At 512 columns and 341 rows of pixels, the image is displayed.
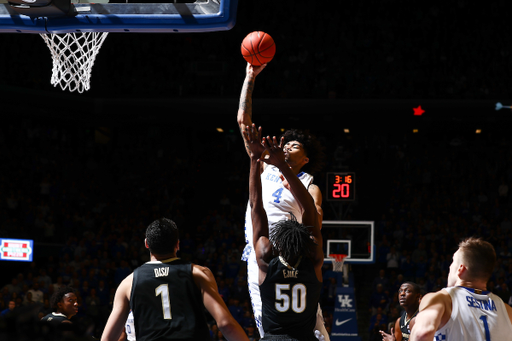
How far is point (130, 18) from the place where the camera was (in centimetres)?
466

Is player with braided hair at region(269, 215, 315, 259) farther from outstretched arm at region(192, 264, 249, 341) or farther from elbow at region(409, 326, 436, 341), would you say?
elbow at region(409, 326, 436, 341)

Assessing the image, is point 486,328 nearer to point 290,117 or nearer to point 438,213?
point 290,117

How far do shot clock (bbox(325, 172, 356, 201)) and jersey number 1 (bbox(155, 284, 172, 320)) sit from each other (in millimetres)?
7810

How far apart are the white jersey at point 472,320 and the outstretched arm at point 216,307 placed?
105 centimetres

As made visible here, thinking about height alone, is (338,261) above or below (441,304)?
below

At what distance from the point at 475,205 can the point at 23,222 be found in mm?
11946

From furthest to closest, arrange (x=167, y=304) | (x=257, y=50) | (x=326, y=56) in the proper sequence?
(x=326, y=56) < (x=257, y=50) < (x=167, y=304)

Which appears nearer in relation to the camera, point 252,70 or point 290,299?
point 290,299

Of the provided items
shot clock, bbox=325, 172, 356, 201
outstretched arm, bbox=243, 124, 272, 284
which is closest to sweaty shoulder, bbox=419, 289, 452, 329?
outstretched arm, bbox=243, 124, 272, 284

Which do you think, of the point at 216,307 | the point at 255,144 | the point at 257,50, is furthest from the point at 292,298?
the point at 257,50

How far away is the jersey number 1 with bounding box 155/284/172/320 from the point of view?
10.4 feet

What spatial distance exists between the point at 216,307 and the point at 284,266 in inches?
17.6

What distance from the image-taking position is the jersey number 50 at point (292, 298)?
10.8 ft

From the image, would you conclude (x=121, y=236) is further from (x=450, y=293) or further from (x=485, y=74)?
(x=450, y=293)
